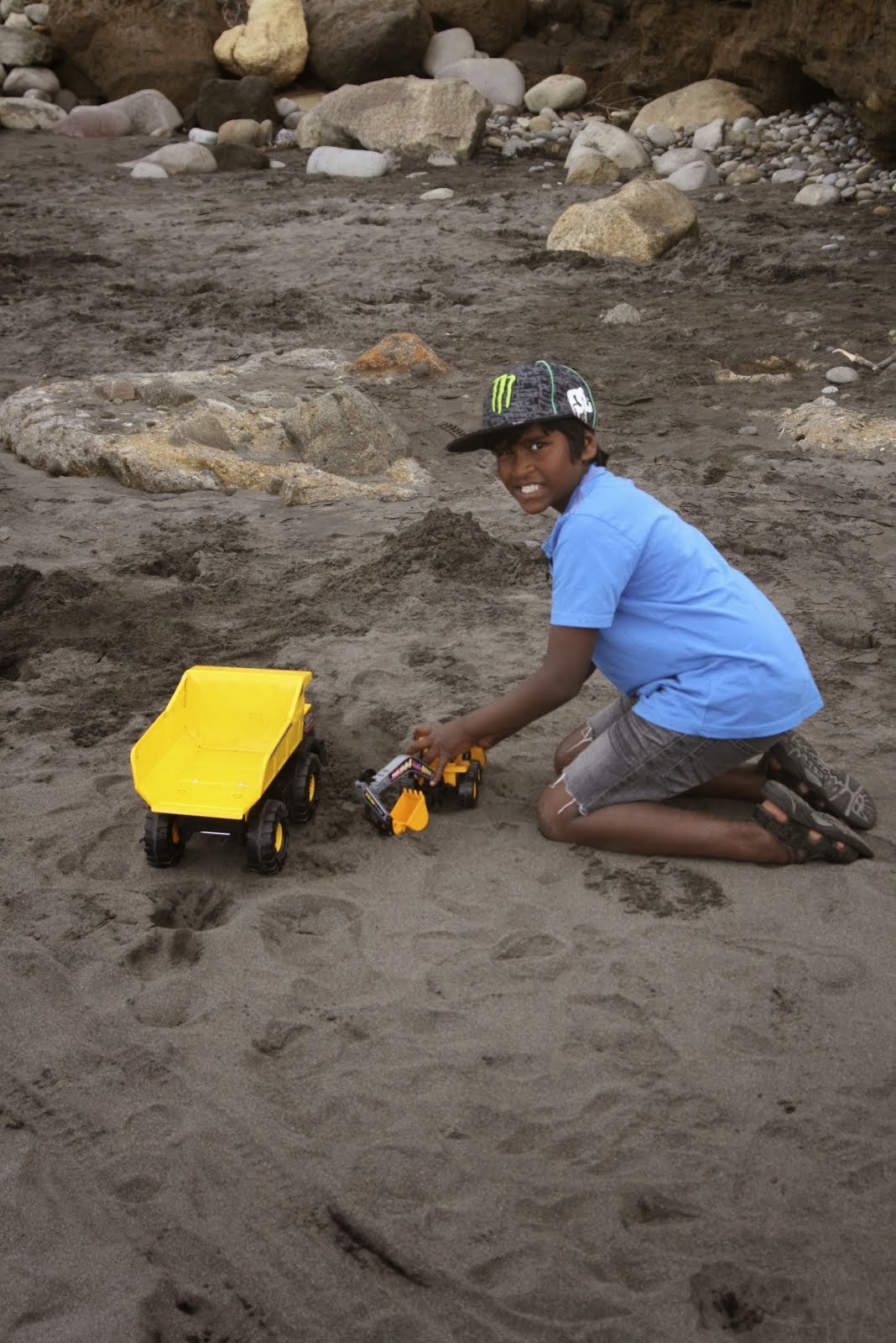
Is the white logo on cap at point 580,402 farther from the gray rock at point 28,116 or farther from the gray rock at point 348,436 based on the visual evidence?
the gray rock at point 28,116

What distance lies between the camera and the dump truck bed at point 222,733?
10.2 ft

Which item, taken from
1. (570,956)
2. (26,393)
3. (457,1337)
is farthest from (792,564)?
(26,393)

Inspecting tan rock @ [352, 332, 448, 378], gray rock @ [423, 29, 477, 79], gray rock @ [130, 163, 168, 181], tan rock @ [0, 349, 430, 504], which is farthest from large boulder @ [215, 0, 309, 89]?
tan rock @ [0, 349, 430, 504]

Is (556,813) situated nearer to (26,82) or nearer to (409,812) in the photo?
(409,812)

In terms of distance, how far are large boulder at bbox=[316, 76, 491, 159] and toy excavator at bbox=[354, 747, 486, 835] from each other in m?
10.7

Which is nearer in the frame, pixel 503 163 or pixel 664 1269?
pixel 664 1269

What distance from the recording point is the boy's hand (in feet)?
10.0

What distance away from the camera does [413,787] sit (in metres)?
3.15

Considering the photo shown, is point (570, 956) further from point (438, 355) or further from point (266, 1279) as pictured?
point (438, 355)

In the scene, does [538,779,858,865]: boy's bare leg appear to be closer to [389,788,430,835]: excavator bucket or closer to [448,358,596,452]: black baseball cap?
[389,788,430,835]: excavator bucket

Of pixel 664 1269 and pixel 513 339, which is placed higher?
pixel 664 1269

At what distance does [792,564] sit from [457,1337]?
3.46 metres

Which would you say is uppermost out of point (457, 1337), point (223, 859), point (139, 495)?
point (457, 1337)

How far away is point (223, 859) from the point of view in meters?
3.09
